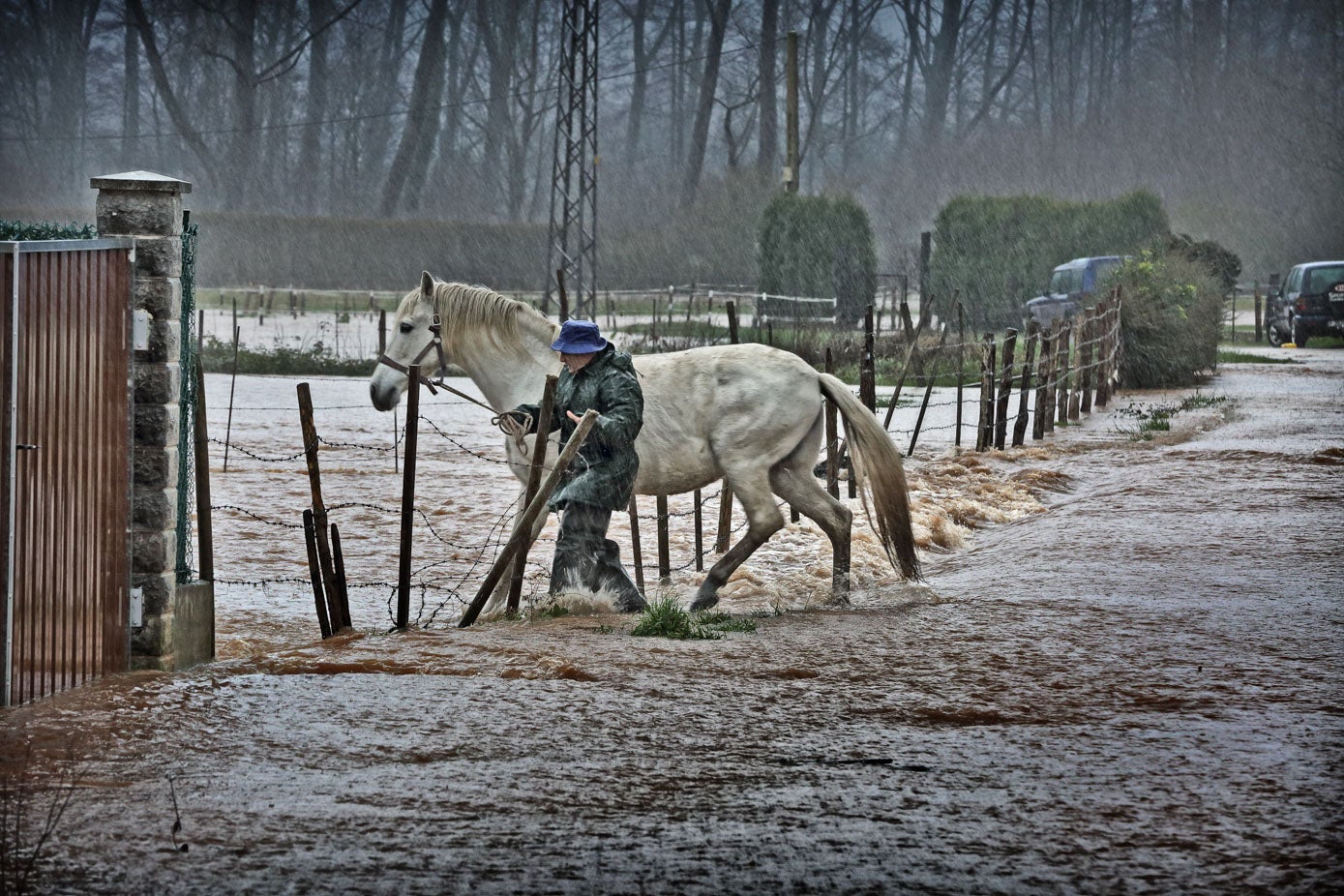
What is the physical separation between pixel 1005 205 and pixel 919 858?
40376 millimetres

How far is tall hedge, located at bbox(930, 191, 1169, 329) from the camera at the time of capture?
42.8 meters

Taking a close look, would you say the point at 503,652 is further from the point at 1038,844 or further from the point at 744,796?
the point at 1038,844

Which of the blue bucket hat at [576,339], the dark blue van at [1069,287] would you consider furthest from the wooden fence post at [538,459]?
the dark blue van at [1069,287]

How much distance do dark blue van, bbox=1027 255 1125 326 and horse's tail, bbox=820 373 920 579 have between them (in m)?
23.4

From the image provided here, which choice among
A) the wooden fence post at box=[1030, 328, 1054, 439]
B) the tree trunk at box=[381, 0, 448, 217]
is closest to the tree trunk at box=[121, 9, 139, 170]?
the tree trunk at box=[381, 0, 448, 217]

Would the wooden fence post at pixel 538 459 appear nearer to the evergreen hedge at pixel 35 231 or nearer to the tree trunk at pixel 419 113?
the evergreen hedge at pixel 35 231

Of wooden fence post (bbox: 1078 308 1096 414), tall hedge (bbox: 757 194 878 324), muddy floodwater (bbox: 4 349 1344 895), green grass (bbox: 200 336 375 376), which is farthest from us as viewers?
tall hedge (bbox: 757 194 878 324)

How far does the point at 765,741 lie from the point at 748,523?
11.8 ft

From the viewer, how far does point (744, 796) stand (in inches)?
206

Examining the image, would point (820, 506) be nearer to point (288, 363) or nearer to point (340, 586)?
point (340, 586)

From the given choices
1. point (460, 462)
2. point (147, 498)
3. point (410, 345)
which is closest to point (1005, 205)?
point (460, 462)

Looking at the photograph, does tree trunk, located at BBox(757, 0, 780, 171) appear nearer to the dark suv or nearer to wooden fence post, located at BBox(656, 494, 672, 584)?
the dark suv

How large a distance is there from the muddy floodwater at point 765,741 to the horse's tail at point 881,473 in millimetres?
273

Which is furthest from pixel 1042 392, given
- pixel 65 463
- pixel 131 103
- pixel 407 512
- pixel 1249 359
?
pixel 131 103
